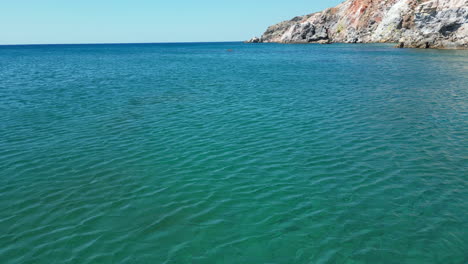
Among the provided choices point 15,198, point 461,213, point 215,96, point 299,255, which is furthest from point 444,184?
point 215,96

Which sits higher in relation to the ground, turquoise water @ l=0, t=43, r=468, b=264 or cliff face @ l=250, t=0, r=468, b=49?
cliff face @ l=250, t=0, r=468, b=49

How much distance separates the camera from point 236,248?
10242 millimetres

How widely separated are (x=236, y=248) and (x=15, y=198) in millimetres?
9629

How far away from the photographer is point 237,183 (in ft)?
47.3

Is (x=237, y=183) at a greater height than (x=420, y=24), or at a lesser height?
lesser

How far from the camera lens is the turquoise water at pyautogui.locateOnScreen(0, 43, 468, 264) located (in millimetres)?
10320

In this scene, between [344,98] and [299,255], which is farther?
[344,98]

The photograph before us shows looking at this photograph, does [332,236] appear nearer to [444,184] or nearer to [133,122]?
[444,184]

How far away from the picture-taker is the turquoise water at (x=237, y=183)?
10320 mm

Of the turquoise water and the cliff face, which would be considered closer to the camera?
the turquoise water

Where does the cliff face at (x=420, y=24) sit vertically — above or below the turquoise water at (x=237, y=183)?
above

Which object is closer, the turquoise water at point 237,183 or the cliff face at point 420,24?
the turquoise water at point 237,183

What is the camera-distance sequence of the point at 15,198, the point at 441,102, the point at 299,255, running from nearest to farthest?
the point at 299,255
the point at 15,198
the point at 441,102

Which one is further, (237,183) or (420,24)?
(420,24)
